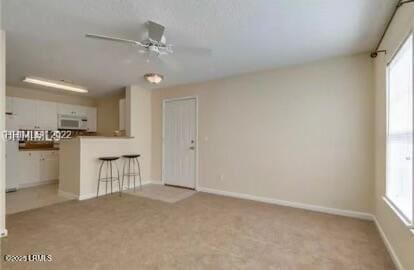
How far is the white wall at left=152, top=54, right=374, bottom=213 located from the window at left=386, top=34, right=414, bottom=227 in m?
0.79

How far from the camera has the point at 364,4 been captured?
6.57 ft

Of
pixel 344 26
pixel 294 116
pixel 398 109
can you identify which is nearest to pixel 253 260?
pixel 398 109

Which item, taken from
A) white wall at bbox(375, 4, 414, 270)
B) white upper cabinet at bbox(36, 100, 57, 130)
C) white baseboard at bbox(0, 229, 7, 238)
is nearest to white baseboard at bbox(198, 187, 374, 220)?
white wall at bbox(375, 4, 414, 270)

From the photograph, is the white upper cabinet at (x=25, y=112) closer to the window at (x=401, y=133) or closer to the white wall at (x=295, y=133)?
the white wall at (x=295, y=133)

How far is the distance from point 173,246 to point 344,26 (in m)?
3.11

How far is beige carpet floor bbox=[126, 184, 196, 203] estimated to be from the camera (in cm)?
414

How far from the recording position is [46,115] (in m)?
5.48

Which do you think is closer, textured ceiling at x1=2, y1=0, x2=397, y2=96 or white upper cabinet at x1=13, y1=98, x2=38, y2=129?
textured ceiling at x1=2, y1=0, x2=397, y2=96

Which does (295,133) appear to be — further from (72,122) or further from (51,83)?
(72,122)

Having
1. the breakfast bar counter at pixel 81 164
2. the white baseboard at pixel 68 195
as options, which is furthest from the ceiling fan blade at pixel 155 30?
the white baseboard at pixel 68 195

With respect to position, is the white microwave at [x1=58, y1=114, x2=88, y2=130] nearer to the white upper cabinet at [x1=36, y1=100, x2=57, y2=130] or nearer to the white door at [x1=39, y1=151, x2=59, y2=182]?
the white upper cabinet at [x1=36, y1=100, x2=57, y2=130]

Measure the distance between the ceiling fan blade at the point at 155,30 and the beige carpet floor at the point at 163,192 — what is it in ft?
9.24

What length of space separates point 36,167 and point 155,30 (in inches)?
196

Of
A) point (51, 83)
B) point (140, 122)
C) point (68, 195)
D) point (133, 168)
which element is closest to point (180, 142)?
point (140, 122)
